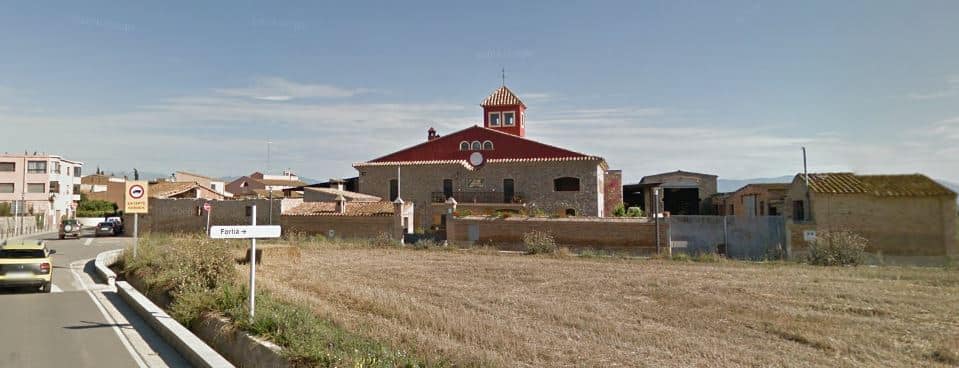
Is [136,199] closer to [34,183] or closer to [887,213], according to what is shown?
[887,213]

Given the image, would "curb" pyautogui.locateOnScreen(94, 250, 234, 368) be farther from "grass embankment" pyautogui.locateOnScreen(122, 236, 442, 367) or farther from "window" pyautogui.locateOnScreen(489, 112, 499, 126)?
"window" pyautogui.locateOnScreen(489, 112, 499, 126)

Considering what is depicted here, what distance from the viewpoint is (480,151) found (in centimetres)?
4509

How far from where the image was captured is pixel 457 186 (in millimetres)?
43906

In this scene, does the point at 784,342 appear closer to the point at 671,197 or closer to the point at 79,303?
the point at 79,303

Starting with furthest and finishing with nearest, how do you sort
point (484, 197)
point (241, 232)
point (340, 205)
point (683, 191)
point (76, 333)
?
point (683, 191), point (484, 197), point (340, 205), point (76, 333), point (241, 232)

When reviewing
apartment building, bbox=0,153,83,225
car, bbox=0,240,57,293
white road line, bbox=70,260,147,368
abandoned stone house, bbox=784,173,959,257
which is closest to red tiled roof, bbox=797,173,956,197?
abandoned stone house, bbox=784,173,959,257

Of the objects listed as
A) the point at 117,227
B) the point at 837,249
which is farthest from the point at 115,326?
the point at 117,227

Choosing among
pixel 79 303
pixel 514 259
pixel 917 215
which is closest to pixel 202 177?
pixel 514 259

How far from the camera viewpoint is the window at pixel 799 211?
25.3 meters

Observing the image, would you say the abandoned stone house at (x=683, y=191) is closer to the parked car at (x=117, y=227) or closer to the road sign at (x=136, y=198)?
the road sign at (x=136, y=198)

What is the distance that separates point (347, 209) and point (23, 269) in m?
21.1

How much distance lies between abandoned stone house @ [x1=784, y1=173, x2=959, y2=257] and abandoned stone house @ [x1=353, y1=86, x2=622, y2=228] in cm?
1781

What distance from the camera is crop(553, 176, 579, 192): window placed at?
42.3 meters

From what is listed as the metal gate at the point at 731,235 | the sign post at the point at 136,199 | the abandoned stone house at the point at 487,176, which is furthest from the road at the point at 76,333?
the abandoned stone house at the point at 487,176
